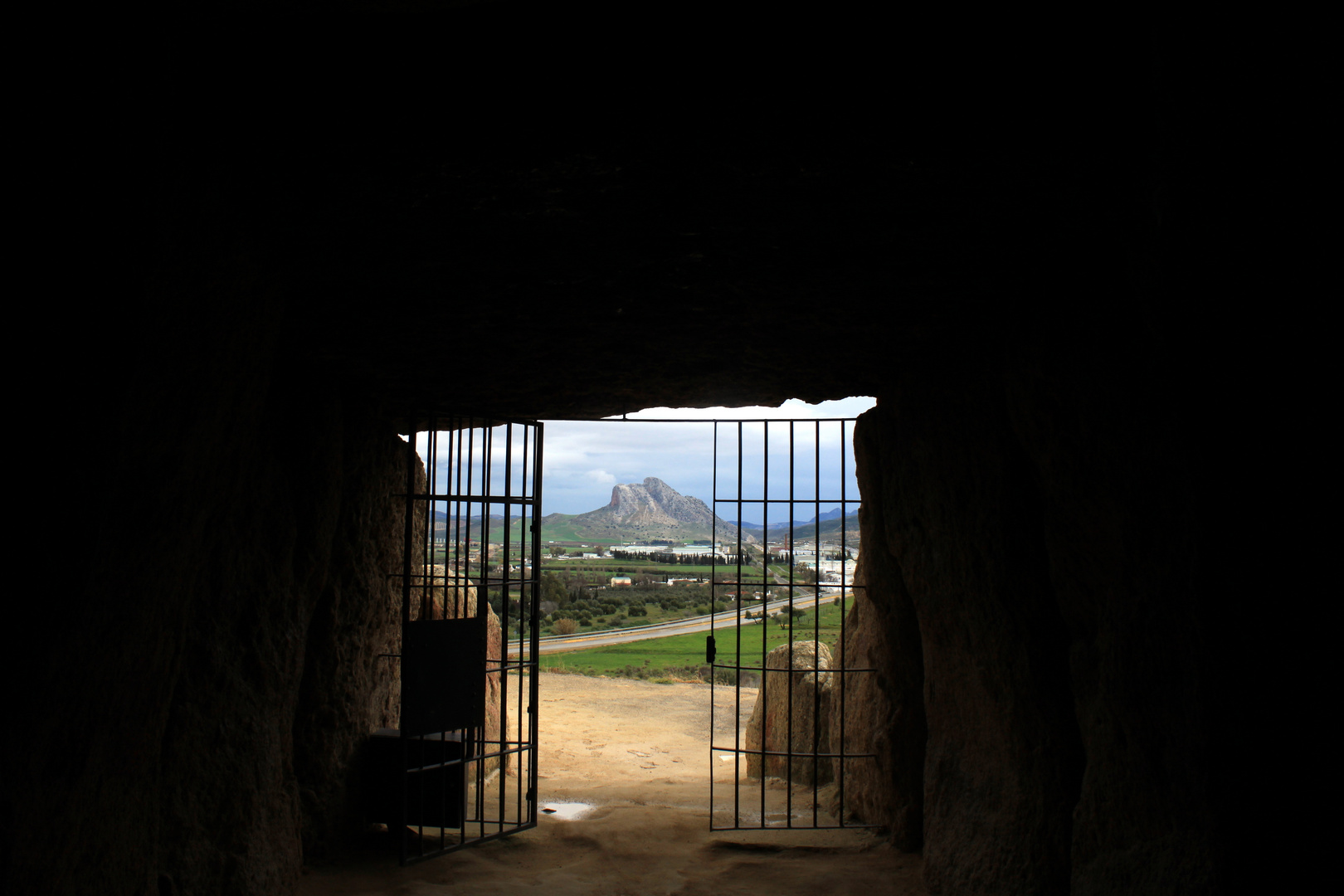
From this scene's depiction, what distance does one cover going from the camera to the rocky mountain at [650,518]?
50.9 metres

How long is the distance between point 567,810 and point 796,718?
86.5 inches

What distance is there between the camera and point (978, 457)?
14.0 ft

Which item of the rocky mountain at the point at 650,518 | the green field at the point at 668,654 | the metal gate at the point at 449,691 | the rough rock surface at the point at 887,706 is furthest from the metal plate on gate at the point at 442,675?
the rocky mountain at the point at 650,518

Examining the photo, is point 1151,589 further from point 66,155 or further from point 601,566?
point 601,566

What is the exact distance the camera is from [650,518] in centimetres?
5203

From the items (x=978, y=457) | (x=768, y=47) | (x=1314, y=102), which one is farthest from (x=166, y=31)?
(x=978, y=457)

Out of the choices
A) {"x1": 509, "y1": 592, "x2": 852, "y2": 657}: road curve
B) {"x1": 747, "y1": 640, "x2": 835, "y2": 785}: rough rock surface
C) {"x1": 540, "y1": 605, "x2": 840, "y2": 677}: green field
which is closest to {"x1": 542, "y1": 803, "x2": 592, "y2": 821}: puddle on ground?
{"x1": 747, "y1": 640, "x2": 835, "y2": 785}: rough rock surface

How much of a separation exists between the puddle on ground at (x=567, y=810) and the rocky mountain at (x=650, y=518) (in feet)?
138

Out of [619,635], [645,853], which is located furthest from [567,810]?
[619,635]

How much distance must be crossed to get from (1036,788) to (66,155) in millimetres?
4256

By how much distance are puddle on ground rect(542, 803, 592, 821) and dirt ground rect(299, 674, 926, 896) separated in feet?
0.07

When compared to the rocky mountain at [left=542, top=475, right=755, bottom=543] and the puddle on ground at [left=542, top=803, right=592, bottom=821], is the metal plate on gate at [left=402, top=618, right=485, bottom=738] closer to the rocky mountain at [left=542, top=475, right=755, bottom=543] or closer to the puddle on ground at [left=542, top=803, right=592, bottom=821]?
the puddle on ground at [left=542, top=803, right=592, bottom=821]

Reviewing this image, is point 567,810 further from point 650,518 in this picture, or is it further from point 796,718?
point 650,518

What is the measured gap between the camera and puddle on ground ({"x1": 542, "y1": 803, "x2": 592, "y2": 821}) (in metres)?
6.66
